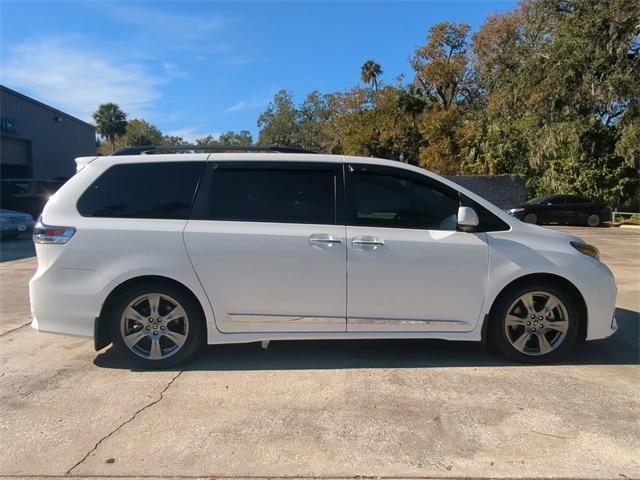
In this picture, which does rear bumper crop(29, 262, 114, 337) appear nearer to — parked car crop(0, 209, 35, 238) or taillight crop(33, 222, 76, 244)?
taillight crop(33, 222, 76, 244)

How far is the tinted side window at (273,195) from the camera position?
4973 mm

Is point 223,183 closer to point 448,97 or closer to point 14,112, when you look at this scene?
point 14,112

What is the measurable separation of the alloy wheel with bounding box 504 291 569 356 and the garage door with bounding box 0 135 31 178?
2778 centimetres

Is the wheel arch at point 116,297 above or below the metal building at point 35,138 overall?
below

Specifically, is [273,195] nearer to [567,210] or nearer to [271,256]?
[271,256]

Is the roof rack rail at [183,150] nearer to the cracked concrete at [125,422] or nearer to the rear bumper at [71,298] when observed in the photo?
the rear bumper at [71,298]

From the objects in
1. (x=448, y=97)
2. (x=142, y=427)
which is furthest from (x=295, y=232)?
(x=448, y=97)

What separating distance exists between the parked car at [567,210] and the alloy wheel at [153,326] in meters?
21.9

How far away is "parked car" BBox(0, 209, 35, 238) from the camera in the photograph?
1702cm

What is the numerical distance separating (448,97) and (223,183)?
38.7 meters

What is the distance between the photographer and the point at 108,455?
138 inches

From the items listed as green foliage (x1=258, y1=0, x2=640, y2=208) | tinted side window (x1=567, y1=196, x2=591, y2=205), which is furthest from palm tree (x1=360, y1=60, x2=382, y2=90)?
tinted side window (x1=567, y1=196, x2=591, y2=205)

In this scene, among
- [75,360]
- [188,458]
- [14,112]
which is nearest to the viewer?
[188,458]

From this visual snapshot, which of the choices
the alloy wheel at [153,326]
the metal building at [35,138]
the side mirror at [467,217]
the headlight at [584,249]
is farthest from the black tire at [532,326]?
the metal building at [35,138]
